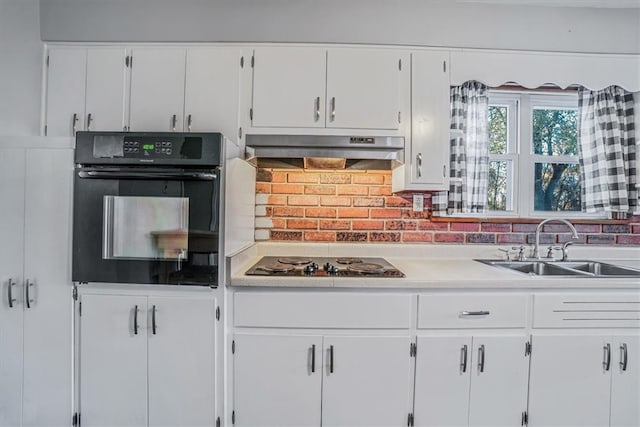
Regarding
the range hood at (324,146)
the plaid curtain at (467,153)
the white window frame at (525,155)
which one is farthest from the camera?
the white window frame at (525,155)

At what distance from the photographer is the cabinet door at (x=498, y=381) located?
158 cm

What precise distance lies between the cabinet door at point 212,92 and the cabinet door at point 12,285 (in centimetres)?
85

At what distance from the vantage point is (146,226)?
61.7 inches

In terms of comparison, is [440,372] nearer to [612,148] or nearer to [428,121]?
[428,121]

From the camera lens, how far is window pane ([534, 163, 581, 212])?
2330 millimetres

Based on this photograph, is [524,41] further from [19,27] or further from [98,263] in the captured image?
[19,27]

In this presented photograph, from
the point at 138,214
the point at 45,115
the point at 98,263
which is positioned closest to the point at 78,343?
the point at 98,263

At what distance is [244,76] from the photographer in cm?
193

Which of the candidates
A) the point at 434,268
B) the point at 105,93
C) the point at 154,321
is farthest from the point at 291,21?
the point at 154,321

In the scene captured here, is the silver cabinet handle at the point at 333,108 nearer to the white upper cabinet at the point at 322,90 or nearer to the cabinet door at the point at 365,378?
the white upper cabinet at the point at 322,90

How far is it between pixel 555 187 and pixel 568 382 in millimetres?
1346

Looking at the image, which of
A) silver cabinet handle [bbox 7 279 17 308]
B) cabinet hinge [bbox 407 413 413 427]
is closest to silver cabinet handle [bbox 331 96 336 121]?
cabinet hinge [bbox 407 413 413 427]

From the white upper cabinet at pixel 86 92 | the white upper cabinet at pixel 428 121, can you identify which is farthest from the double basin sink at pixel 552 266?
the white upper cabinet at pixel 86 92

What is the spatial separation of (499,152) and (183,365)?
2.41 metres
